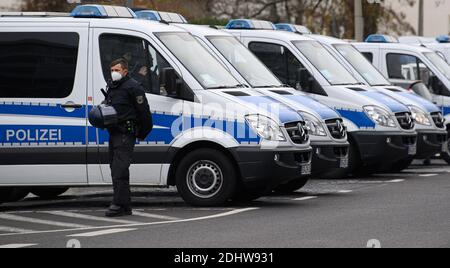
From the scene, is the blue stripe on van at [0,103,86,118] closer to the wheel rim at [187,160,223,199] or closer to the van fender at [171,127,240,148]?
the van fender at [171,127,240,148]

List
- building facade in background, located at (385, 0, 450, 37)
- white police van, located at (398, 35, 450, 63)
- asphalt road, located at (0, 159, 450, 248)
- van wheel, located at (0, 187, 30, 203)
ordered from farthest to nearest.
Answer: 1. building facade in background, located at (385, 0, 450, 37)
2. white police van, located at (398, 35, 450, 63)
3. van wheel, located at (0, 187, 30, 203)
4. asphalt road, located at (0, 159, 450, 248)

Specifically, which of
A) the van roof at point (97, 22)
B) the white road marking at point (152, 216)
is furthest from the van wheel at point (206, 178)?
the van roof at point (97, 22)

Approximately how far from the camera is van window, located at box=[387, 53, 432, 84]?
78.7ft

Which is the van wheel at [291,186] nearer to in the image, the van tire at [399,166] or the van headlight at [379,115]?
the van headlight at [379,115]

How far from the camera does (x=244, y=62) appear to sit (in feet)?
58.2

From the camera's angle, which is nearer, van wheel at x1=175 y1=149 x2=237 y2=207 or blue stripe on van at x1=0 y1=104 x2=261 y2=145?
van wheel at x1=175 y1=149 x2=237 y2=207

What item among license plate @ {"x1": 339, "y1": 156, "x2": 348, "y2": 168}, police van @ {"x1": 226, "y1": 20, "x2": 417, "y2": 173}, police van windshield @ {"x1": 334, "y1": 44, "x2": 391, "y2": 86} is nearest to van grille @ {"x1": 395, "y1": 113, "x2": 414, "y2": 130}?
police van @ {"x1": 226, "y1": 20, "x2": 417, "y2": 173}

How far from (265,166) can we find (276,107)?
2.95 feet

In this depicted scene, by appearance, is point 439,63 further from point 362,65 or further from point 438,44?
point 438,44

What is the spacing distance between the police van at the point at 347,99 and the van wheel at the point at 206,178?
4469 millimetres

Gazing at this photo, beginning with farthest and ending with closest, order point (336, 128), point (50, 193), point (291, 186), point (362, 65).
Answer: point (362, 65) < point (50, 193) < point (336, 128) < point (291, 186)

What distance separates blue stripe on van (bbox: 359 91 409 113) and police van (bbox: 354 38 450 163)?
3.02 metres

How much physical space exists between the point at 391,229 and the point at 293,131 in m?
3.14

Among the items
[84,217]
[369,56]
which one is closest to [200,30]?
[84,217]
